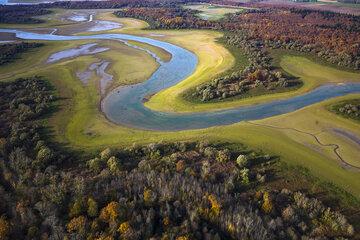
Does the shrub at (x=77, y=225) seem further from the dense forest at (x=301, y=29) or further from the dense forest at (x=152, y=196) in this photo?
the dense forest at (x=301, y=29)

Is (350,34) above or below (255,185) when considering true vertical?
above

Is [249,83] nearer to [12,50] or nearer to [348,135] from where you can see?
[348,135]

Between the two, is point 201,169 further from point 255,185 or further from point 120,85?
point 120,85

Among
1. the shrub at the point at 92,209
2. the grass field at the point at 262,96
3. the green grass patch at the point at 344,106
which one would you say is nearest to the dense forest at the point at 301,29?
the grass field at the point at 262,96

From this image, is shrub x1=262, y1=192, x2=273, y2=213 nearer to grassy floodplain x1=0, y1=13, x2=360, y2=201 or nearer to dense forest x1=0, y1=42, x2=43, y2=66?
grassy floodplain x1=0, y1=13, x2=360, y2=201

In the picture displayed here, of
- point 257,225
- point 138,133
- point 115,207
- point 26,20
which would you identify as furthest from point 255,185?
point 26,20

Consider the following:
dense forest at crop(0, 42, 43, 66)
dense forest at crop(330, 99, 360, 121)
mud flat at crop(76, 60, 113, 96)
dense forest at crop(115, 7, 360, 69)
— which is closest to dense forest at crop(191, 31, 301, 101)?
dense forest at crop(330, 99, 360, 121)
